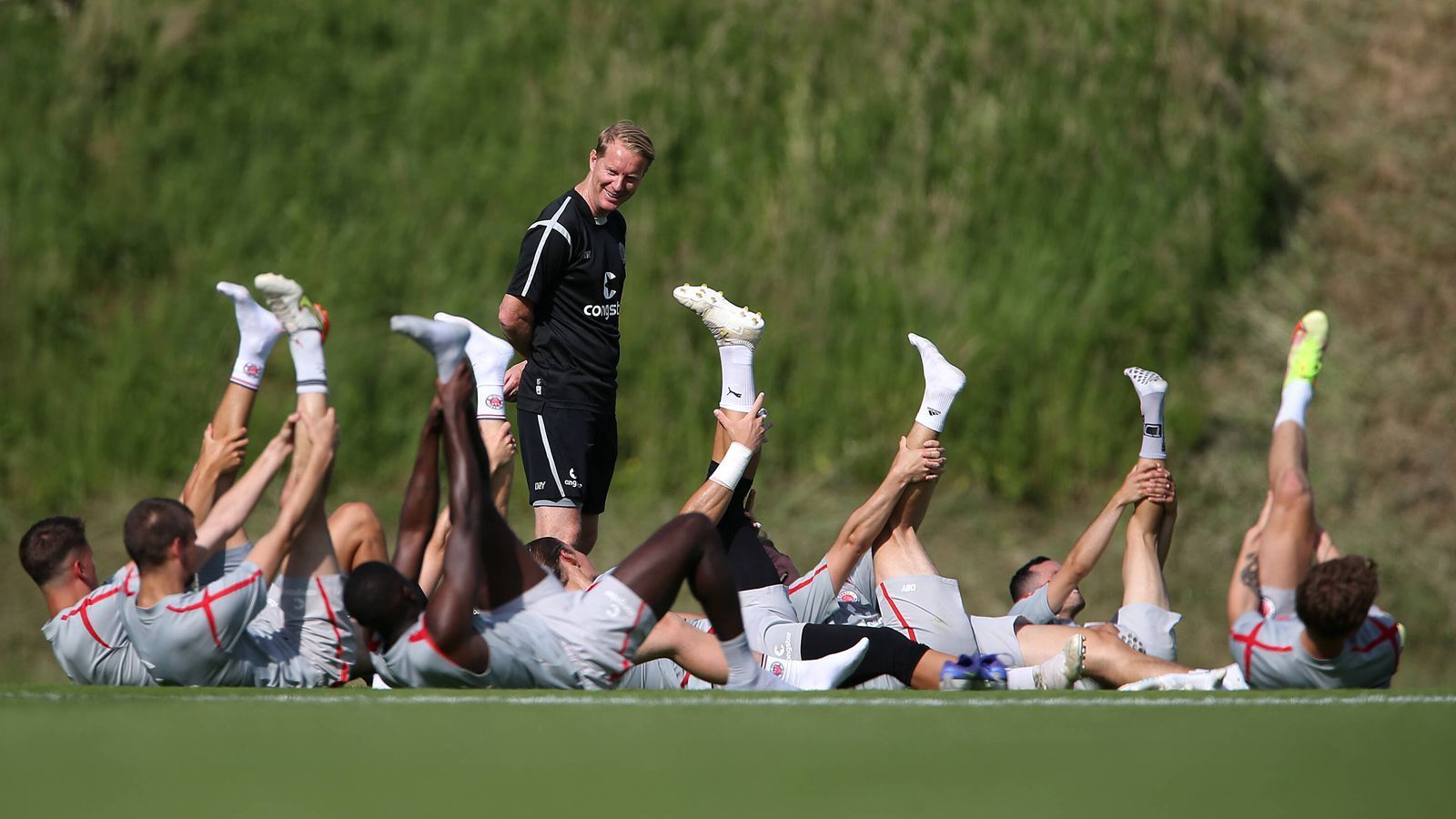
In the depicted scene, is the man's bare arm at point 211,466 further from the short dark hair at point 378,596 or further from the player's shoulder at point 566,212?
the player's shoulder at point 566,212

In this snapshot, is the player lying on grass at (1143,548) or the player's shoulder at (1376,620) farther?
the player lying on grass at (1143,548)

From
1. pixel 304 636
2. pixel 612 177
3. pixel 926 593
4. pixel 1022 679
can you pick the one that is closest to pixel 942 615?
pixel 926 593

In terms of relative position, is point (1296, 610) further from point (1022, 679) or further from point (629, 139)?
point (629, 139)

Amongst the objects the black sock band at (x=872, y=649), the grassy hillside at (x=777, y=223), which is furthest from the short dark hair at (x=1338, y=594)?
the grassy hillside at (x=777, y=223)

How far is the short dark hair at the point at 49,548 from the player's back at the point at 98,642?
29 cm

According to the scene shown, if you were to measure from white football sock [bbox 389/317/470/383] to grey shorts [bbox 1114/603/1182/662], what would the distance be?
3.02m

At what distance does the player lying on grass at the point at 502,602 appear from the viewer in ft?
16.2

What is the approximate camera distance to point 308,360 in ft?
17.7

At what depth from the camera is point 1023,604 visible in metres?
7.07

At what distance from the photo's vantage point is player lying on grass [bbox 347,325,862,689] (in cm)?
495

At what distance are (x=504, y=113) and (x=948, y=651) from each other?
27.0 feet

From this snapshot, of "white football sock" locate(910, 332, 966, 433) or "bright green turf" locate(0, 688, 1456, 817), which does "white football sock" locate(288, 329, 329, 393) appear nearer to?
"bright green turf" locate(0, 688, 1456, 817)

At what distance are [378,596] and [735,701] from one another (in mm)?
1162

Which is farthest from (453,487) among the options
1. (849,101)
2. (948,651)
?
(849,101)
